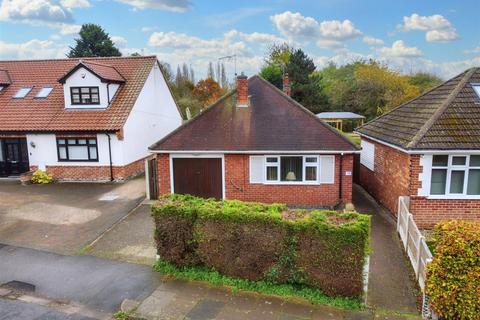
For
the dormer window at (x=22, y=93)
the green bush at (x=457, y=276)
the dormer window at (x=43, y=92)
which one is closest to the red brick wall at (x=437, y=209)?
the green bush at (x=457, y=276)

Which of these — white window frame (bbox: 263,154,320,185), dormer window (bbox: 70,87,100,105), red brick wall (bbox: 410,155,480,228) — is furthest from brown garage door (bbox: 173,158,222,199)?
dormer window (bbox: 70,87,100,105)

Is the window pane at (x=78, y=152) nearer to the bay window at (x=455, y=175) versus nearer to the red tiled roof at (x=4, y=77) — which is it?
the red tiled roof at (x=4, y=77)

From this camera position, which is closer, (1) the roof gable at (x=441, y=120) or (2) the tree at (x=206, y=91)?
(1) the roof gable at (x=441, y=120)

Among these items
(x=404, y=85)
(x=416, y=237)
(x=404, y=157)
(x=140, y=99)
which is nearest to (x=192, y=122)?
(x=140, y=99)

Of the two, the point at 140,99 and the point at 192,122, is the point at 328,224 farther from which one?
the point at 140,99

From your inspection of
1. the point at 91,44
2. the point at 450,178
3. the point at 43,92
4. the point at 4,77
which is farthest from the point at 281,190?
the point at 91,44

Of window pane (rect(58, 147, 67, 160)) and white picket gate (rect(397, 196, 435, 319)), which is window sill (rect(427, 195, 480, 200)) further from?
window pane (rect(58, 147, 67, 160))

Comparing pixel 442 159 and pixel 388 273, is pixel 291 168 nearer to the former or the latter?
pixel 442 159
